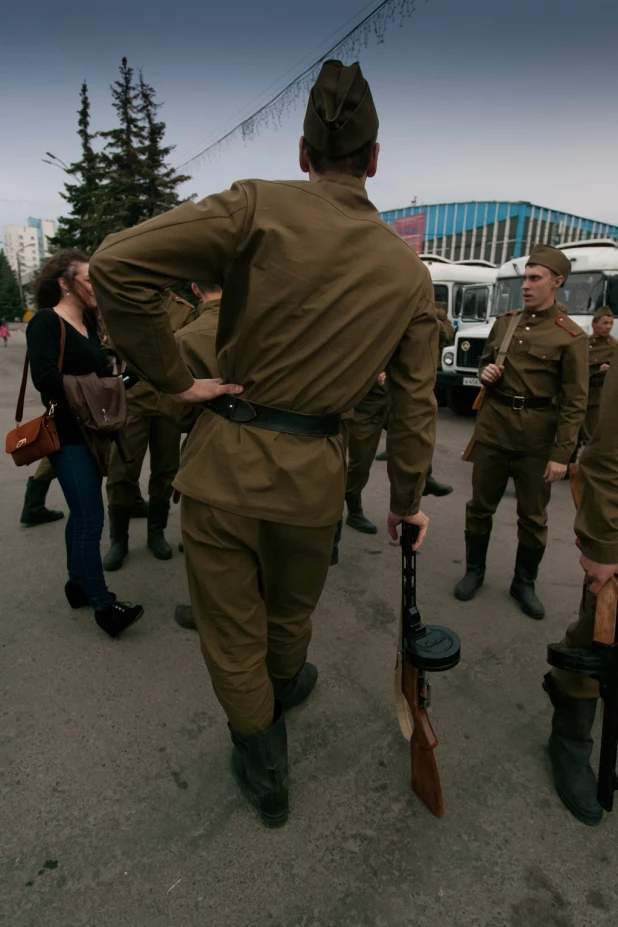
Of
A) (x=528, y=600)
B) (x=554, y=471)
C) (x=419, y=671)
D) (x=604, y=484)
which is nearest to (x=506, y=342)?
(x=554, y=471)

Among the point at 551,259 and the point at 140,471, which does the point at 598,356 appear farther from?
the point at 140,471

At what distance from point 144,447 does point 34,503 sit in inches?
46.0

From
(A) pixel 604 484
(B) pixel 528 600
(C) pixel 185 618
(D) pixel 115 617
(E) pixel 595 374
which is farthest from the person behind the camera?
(E) pixel 595 374

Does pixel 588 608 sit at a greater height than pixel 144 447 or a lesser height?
lesser

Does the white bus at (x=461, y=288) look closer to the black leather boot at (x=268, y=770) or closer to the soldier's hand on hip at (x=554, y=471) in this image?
the soldier's hand on hip at (x=554, y=471)

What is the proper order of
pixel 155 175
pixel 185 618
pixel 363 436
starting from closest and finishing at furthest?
pixel 185 618 → pixel 363 436 → pixel 155 175

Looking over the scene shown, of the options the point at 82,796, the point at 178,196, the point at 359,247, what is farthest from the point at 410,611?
the point at 178,196

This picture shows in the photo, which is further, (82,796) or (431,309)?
(82,796)

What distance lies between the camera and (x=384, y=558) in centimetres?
414

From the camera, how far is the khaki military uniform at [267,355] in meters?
1.50

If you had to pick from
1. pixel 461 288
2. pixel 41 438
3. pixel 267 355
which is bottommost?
pixel 41 438

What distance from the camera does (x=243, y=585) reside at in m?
1.75

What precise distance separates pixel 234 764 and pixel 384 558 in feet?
7.37

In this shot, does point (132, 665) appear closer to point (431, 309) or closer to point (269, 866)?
point (269, 866)
